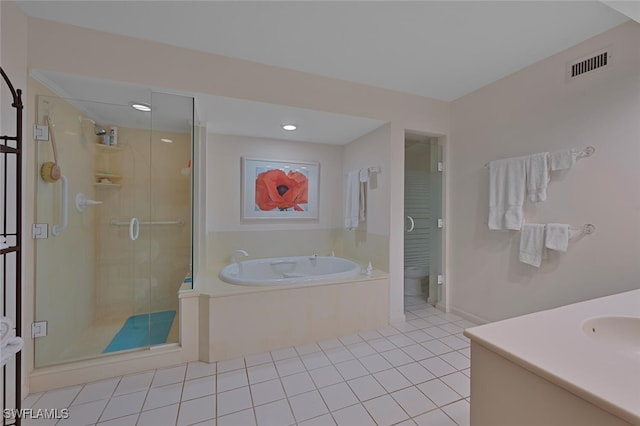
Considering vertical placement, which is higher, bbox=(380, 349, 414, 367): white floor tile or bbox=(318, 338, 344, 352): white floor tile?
bbox=(380, 349, 414, 367): white floor tile

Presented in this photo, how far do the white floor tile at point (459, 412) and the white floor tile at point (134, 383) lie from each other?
6.26ft

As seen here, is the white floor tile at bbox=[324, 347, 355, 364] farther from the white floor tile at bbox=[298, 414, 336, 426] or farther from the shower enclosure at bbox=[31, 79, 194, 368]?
the shower enclosure at bbox=[31, 79, 194, 368]

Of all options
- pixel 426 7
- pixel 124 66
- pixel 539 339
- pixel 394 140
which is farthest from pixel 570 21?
pixel 124 66

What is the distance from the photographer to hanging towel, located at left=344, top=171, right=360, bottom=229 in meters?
3.22

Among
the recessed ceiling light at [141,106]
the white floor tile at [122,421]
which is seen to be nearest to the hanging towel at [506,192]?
the white floor tile at [122,421]

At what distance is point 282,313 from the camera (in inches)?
88.4

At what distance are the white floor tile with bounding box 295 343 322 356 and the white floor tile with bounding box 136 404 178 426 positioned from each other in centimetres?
94

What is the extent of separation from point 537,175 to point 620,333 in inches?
57.2

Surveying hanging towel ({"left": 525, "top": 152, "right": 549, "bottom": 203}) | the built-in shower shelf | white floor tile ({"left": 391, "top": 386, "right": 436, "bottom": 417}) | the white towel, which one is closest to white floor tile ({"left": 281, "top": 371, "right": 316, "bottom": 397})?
white floor tile ({"left": 391, "top": 386, "right": 436, "bottom": 417})

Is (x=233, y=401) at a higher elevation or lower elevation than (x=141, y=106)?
lower

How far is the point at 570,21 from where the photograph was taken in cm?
170

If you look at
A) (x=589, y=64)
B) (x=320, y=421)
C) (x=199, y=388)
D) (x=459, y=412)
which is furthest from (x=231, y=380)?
(x=589, y=64)

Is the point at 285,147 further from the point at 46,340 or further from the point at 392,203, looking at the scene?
the point at 46,340

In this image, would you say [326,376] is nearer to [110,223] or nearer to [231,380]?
[231,380]
